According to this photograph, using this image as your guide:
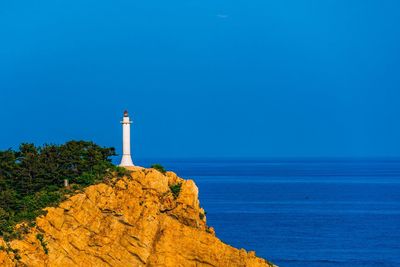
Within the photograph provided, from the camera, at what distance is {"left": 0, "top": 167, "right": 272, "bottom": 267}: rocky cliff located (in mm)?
46250

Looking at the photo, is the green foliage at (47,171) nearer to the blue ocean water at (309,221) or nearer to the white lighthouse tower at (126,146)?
the white lighthouse tower at (126,146)

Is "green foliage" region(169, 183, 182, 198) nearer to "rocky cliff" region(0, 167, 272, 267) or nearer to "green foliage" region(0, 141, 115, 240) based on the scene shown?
"rocky cliff" region(0, 167, 272, 267)

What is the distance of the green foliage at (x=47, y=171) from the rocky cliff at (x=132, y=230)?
4.89ft

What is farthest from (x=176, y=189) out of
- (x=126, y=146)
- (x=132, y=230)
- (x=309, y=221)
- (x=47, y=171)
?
(x=309, y=221)

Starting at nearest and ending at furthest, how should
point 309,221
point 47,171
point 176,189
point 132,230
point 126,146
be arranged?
1. point 132,230
2. point 176,189
3. point 47,171
4. point 126,146
5. point 309,221

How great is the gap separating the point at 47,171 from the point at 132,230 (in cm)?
642

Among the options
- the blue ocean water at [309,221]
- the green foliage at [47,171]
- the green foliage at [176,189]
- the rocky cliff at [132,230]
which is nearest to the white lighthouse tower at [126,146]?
the green foliage at [47,171]

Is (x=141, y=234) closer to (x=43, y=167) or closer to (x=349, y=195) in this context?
(x=43, y=167)

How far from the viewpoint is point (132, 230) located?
48094 millimetres

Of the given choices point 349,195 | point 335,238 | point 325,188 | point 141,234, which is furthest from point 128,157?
point 325,188

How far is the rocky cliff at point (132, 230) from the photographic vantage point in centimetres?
4625

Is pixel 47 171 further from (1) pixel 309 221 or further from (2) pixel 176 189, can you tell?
(1) pixel 309 221

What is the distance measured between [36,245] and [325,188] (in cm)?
11279

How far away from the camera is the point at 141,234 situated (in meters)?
48.0
